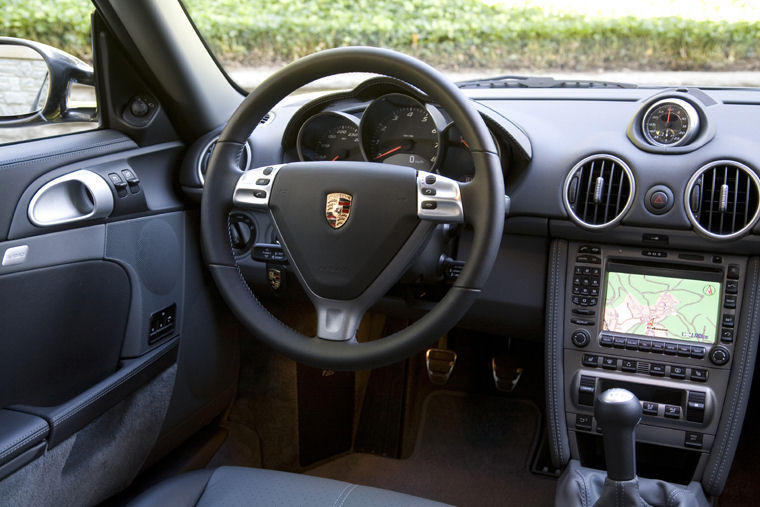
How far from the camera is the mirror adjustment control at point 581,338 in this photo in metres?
1.81

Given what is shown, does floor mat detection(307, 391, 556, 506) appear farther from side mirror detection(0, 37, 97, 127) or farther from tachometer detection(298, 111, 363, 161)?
side mirror detection(0, 37, 97, 127)

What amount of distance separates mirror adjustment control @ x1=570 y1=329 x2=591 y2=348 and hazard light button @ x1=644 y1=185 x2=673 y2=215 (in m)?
0.37

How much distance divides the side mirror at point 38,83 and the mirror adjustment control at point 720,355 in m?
1.70

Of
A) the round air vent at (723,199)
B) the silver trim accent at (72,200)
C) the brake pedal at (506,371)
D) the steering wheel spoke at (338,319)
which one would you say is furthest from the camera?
the brake pedal at (506,371)

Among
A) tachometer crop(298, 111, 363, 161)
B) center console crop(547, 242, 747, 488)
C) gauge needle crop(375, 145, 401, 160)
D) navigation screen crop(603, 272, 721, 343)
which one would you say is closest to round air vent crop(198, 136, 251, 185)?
tachometer crop(298, 111, 363, 161)

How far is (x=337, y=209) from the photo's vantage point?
1332 mm

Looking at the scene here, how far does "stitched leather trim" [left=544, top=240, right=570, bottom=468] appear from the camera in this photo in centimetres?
182

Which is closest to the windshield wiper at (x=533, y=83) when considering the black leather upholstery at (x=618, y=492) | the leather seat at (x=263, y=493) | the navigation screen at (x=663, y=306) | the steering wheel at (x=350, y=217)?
the navigation screen at (x=663, y=306)

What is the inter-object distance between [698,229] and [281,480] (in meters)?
1.09

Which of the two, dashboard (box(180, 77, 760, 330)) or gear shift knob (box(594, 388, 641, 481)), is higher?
dashboard (box(180, 77, 760, 330))

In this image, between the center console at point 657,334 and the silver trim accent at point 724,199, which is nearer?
the silver trim accent at point 724,199

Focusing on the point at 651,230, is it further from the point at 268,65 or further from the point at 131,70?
the point at 268,65

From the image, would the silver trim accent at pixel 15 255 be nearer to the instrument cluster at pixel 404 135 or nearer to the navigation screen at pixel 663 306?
the instrument cluster at pixel 404 135

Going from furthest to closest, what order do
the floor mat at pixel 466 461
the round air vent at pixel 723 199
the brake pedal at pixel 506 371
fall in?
the brake pedal at pixel 506 371 → the floor mat at pixel 466 461 → the round air vent at pixel 723 199
